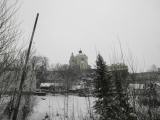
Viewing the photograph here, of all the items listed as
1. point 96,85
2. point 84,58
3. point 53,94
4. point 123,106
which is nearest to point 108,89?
point 96,85

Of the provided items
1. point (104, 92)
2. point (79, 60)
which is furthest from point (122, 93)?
point (79, 60)

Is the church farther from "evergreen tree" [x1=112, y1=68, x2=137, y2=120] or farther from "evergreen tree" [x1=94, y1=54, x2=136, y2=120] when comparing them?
"evergreen tree" [x1=112, y1=68, x2=137, y2=120]

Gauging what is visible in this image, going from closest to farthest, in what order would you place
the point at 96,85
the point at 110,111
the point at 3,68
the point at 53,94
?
the point at 3,68 → the point at 110,111 → the point at 96,85 → the point at 53,94

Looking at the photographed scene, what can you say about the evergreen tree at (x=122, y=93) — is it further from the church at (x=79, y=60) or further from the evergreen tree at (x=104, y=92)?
the church at (x=79, y=60)

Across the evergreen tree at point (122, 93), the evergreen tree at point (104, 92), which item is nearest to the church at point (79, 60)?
the evergreen tree at point (104, 92)

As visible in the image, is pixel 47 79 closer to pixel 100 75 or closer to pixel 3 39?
pixel 100 75

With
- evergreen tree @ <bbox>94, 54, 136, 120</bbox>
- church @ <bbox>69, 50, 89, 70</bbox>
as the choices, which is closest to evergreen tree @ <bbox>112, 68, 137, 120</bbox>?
evergreen tree @ <bbox>94, 54, 136, 120</bbox>

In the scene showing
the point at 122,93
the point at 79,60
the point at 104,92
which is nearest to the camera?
the point at 122,93

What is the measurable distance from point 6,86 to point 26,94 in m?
16.4

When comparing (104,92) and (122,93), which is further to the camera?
(104,92)

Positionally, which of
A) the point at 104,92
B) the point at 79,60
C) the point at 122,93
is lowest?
the point at 104,92

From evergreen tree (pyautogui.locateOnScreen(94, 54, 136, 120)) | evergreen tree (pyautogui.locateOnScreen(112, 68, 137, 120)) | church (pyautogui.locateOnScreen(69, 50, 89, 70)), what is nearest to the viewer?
evergreen tree (pyautogui.locateOnScreen(112, 68, 137, 120))

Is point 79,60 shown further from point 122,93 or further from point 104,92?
point 122,93

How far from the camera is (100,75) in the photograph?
14875 millimetres
